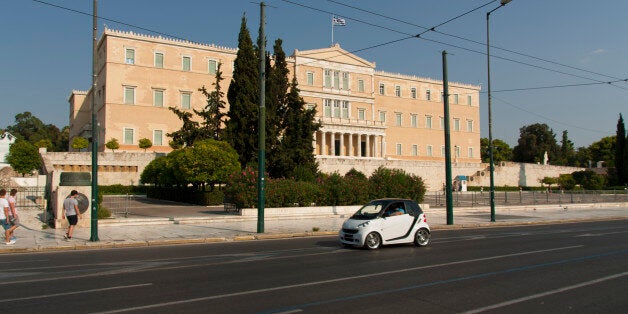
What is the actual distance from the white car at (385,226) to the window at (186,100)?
53888 millimetres

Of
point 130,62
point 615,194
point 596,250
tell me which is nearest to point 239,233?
point 596,250

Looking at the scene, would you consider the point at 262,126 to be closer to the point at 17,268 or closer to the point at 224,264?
the point at 224,264

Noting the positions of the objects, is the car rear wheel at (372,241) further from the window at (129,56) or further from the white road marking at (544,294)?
the window at (129,56)

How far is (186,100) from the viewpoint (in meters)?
65.4

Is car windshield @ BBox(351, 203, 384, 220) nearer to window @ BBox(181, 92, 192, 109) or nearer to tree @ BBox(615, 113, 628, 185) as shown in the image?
window @ BBox(181, 92, 192, 109)

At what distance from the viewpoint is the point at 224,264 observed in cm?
1152

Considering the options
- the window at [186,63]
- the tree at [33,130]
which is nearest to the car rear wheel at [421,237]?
the window at [186,63]

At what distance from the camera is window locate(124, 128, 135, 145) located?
197ft

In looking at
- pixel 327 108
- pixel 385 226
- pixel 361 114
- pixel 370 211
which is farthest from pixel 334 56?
pixel 385 226

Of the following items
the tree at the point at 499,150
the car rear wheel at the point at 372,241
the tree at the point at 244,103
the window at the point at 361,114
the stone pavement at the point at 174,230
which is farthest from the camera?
the tree at the point at 499,150

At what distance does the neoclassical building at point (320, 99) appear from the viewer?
60.2 metres

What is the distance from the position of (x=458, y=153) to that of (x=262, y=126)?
77.0 metres

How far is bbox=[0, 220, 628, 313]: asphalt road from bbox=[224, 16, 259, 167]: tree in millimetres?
20412

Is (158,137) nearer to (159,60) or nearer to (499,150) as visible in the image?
(159,60)
